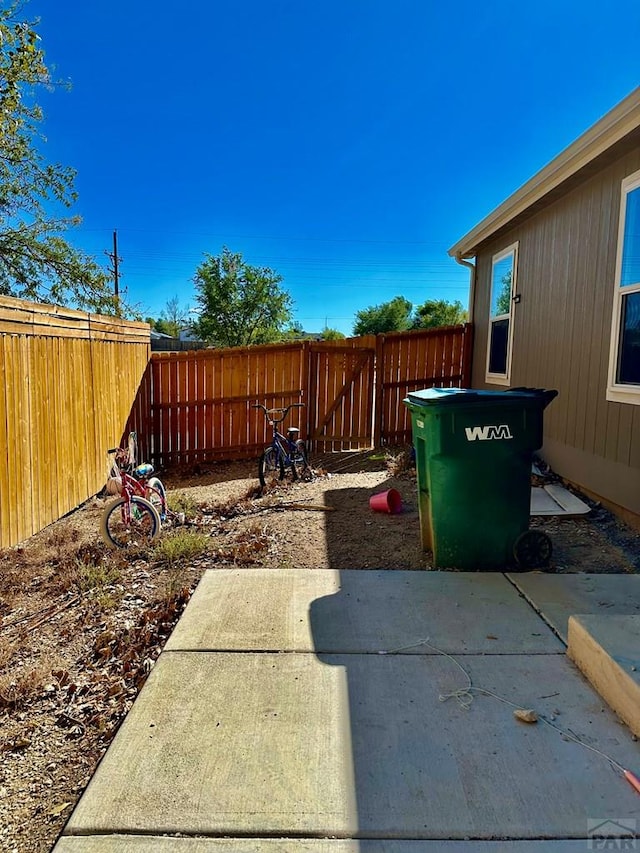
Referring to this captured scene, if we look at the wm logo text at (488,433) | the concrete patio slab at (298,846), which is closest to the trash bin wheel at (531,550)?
the wm logo text at (488,433)

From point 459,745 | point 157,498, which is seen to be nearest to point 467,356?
point 157,498

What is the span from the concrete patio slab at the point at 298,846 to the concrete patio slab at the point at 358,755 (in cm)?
3

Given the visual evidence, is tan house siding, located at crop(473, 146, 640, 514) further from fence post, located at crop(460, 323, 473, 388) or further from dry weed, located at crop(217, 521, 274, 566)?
dry weed, located at crop(217, 521, 274, 566)

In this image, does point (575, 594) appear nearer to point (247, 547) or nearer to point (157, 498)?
point (247, 547)

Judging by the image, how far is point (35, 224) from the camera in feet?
34.8

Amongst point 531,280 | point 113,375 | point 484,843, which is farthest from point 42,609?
point 531,280

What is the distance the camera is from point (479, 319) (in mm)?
8750

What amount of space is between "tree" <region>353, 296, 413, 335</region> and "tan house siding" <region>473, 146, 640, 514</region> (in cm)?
3554

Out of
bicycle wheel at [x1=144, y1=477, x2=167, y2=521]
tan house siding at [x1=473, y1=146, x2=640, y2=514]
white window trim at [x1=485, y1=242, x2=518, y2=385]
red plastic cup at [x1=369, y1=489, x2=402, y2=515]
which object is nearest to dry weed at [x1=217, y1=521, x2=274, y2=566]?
bicycle wheel at [x1=144, y1=477, x2=167, y2=521]

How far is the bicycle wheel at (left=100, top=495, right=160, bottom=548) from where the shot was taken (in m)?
4.57

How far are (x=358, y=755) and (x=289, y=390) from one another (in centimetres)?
705

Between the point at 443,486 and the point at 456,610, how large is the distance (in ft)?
2.83

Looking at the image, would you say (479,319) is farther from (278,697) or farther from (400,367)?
(278,697)

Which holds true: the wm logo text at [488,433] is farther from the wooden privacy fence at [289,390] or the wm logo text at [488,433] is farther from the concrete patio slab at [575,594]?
the wooden privacy fence at [289,390]
